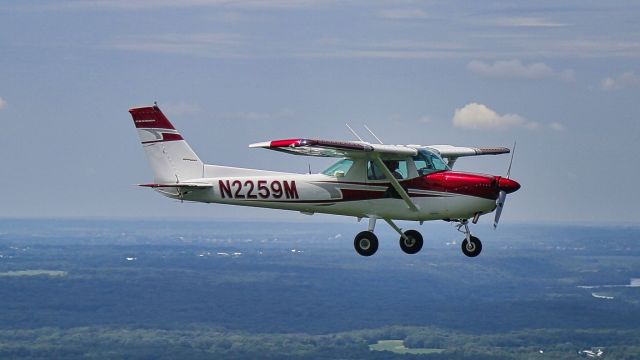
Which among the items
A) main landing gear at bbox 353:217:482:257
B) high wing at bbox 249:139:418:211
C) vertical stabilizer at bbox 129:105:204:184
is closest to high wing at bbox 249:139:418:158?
high wing at bbox 249:139:418:211

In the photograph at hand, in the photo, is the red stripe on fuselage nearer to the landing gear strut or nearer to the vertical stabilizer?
the landing gear strut

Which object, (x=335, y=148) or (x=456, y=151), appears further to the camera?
(x=456, y=151)

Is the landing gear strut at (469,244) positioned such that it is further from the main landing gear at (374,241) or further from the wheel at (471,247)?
the main landing gear at (374,241)

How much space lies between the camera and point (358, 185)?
45.5 meters

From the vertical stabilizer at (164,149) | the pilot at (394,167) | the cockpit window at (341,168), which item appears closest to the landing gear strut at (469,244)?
the pilot at (394,167)

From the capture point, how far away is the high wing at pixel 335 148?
4119 centimetres

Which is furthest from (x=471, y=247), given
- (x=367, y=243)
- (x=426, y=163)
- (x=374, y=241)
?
(x=367, y=243)

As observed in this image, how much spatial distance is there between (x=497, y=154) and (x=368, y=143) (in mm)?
8774

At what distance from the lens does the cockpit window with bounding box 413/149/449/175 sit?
148 feet

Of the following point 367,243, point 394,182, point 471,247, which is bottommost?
point 367,243

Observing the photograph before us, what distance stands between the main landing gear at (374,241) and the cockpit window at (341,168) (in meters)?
1.80

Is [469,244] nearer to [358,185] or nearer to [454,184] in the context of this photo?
[454,184]

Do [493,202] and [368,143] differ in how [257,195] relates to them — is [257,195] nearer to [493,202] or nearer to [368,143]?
[368,143]

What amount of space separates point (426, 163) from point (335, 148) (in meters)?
4.11
